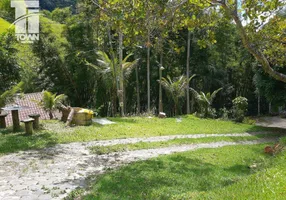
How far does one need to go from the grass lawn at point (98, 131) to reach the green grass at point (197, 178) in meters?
2.94

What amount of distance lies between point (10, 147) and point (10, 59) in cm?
401

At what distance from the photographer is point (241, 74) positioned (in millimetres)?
21781

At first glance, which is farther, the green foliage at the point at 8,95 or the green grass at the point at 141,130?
the green foliage at the point at 8,95

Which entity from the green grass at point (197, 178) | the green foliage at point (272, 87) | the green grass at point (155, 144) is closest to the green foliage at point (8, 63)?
the green grass at point (155, 144)

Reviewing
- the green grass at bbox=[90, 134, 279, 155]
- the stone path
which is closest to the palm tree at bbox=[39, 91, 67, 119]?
the stone path

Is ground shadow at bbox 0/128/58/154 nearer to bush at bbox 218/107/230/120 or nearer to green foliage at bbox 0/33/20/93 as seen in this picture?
green foliage at bbox 0/33/20/93

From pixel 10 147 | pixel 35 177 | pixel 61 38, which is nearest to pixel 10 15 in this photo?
pixel 61 38

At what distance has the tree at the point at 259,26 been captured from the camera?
6.06 m

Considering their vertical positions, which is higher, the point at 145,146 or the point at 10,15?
the point at 10,15

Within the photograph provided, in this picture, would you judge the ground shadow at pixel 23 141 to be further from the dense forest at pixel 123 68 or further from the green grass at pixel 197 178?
the green grass at pixel 197 178

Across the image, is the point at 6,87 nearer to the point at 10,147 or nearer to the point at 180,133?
the point at 10,147

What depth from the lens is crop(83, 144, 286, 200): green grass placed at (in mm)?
3894

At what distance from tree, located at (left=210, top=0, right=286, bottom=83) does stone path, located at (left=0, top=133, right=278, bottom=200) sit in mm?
3327

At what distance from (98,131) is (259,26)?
6.11 meters
